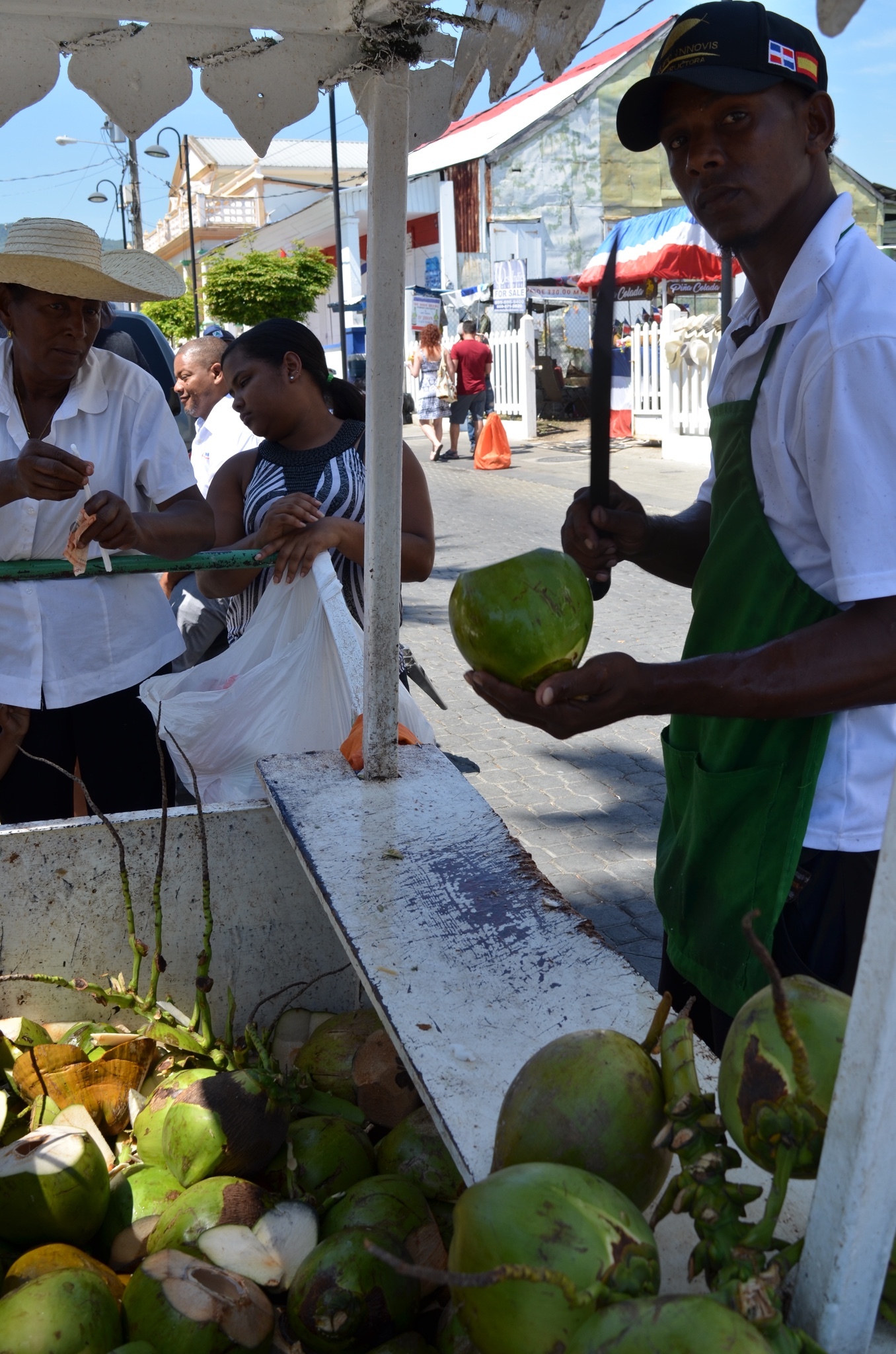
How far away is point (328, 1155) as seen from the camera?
1.65 m

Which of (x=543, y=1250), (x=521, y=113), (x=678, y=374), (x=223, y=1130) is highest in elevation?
(x=521, y=113)

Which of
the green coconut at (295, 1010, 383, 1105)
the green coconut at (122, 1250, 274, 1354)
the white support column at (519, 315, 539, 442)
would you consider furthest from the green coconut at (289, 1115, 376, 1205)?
the white support column at (519, 315, 539, 442)

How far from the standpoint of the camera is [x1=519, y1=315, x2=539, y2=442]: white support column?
60.3ft

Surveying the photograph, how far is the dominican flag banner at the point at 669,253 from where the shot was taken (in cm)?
1581

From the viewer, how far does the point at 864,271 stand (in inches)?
54.7

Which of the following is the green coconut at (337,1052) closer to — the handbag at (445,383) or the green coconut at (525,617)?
the green coconut at (525,617)

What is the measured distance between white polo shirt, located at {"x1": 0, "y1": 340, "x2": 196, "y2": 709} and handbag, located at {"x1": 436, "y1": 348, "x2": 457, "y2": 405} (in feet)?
48.6

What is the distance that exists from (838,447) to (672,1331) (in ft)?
3.14

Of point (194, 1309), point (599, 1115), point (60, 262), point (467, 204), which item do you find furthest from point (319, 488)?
point (467, 204)

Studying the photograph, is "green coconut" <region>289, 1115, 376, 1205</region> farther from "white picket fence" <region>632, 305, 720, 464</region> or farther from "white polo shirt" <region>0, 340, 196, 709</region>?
"white picket fence" <region>632, 305, 720, 464</region>

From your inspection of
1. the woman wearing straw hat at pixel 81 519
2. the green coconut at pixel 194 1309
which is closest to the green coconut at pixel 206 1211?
the green coconut at pixel 194 1309

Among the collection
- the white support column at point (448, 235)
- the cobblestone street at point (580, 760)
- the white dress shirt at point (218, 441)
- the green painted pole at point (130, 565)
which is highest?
the white support column at point (448, 235)

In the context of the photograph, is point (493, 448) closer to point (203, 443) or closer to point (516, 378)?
point (516, 378)

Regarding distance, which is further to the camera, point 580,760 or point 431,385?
point 431,385
